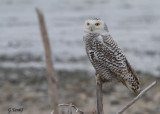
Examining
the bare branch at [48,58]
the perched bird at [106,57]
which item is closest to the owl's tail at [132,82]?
the perched bird at [106,57]

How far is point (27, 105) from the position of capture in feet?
30.4

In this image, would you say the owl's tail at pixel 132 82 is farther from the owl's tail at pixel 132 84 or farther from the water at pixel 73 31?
the water at pixel 73 31

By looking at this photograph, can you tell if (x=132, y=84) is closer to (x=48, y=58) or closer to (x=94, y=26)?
(x=94, y=26)

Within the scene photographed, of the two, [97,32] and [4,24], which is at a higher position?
[97,32]

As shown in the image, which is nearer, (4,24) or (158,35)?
(158,35)

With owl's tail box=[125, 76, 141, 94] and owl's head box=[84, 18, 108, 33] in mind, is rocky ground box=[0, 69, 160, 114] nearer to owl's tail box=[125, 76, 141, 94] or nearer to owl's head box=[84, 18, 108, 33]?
owl's head box=[84, 18, 108, 33]

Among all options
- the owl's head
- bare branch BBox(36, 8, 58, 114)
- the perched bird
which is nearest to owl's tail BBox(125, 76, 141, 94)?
the perched bird

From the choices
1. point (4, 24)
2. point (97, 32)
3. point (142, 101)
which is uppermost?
point (97, 32)

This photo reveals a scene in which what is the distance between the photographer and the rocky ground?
29.5ft

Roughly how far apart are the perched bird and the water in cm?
673

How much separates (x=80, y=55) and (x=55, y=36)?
7.22 feet

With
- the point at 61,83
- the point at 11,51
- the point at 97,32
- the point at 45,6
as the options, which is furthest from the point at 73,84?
the point at 45,6

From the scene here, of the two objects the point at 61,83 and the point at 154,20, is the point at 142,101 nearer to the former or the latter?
the point at 61,83

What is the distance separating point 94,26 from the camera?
3982 mm
